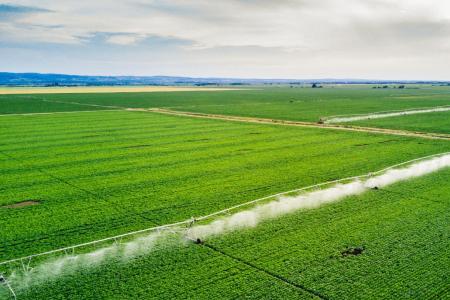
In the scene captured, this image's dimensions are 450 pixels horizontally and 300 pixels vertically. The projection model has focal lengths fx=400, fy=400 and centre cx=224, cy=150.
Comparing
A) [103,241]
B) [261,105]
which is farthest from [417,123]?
Answer: [103,241]

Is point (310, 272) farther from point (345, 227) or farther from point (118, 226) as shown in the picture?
point (118, 226)

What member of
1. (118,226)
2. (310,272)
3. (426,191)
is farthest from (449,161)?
→ (118,226)

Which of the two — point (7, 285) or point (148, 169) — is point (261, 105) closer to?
point (148, 169)

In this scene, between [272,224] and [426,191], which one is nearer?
[272,224]

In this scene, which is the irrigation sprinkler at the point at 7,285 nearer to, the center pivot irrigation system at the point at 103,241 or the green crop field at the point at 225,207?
the center pivot irrigation system at the point at 103,241

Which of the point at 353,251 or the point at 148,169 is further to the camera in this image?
the point at 148,169
